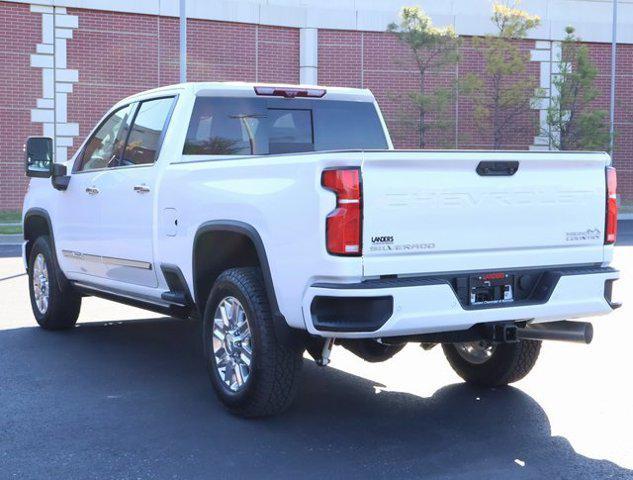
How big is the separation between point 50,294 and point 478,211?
15.4 ft

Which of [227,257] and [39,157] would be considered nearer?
[227,257]

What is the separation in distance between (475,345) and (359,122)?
2.08 meters

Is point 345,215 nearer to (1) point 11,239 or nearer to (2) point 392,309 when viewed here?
(2) point 392,309

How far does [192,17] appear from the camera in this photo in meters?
25.5

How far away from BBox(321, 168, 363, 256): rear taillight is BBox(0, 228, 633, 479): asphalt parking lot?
43.6 inches

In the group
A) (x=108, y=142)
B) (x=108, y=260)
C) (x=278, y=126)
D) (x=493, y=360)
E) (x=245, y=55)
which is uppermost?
(x=245, y=55)

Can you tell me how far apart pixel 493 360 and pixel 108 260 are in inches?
117

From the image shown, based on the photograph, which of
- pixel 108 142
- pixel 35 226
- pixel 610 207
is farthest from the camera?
pixel 35 226

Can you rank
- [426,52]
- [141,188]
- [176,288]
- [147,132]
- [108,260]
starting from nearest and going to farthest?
1. [176,288]
2. [141,188]
3. [147,132]
4. [108,260]
5. [426,52]

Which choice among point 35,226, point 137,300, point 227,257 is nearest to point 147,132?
point 137,300

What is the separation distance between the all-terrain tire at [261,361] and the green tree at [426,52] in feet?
68.7

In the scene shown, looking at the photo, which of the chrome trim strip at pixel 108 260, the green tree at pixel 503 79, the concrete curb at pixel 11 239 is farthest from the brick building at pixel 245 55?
the chrome trim strip at pixel 108 260

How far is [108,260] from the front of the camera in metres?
7.34

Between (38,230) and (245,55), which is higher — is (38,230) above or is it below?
below
